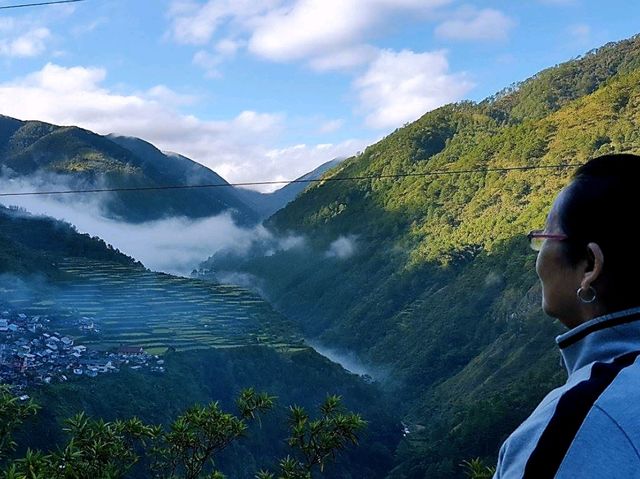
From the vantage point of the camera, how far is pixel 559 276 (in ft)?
2.83

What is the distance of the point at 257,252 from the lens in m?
87.9

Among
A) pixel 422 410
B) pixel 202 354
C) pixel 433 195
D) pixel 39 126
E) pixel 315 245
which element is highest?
pixel 39 126

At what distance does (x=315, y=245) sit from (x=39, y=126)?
5428 cm

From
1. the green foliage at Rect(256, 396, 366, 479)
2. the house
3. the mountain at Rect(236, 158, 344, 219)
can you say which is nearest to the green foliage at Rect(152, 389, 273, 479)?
the green foliage at Rect(256, 396, 366, 479)

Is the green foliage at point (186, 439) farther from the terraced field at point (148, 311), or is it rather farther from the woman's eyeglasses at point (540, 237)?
the terraced field at point (148, 311)

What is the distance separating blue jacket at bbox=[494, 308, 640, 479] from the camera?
647 mm

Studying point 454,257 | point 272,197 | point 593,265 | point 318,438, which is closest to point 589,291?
point 593,265

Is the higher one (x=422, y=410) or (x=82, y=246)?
(x=82, y=246)

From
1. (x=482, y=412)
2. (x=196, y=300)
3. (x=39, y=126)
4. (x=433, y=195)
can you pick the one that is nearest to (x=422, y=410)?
(x=482, y=412)

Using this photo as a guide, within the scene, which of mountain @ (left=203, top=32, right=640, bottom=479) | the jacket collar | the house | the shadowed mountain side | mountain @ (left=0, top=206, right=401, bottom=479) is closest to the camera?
the jacket collar

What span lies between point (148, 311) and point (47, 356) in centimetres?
1456

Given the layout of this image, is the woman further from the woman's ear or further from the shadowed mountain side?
the shadowed mountain side

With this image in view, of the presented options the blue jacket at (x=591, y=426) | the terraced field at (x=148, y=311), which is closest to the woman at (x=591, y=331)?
the blue jacket at (x=591, y=426)

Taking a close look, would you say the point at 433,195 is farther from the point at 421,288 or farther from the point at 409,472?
the point at 409,472
